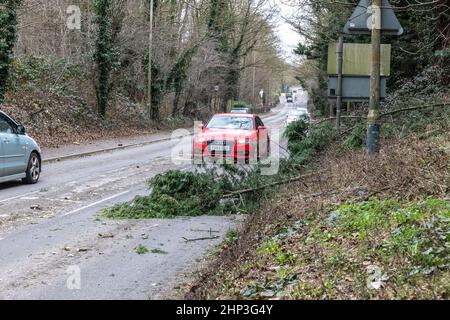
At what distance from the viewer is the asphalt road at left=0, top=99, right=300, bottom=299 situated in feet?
20.3

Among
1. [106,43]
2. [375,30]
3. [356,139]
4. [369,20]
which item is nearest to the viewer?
[375,30]

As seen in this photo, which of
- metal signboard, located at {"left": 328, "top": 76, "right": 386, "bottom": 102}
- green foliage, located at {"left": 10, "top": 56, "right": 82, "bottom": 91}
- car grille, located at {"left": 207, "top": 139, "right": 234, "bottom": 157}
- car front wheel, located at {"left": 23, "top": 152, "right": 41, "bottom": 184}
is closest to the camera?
metal signboard, located at {"left": 328, "top": 76, "right": 386, "bottom": 102}

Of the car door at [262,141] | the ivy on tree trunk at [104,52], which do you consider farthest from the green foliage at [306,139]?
the ivy on tree trunk at [104,52]

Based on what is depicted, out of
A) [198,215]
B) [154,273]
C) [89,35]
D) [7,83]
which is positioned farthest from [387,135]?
[89,35]

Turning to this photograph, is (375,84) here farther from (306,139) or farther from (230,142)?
(230,142)

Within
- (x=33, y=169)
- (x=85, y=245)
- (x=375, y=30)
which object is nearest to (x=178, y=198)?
(x=85, y=245)

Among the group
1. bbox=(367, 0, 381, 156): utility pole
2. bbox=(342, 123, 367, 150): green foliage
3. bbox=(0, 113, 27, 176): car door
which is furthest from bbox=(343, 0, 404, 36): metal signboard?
bbox=(0, 113, 27, 176): car door

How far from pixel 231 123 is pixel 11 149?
22.6 feet

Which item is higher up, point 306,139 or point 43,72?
point 43,72

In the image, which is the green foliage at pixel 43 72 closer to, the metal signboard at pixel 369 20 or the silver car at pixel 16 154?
the silver car at pixel 16 154

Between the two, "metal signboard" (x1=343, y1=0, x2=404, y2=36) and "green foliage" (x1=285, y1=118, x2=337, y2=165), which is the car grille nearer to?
"green foliage" (x1=285, y1=118, x2=337, y2=165)

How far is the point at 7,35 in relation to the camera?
2192 centimetres

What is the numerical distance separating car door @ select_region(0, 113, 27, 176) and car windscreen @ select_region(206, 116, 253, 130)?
5.78m
